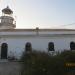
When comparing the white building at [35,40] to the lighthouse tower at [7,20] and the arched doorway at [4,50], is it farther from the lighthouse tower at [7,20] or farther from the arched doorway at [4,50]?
the lighthouse tower at [7,20]

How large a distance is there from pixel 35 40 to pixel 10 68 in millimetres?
5837

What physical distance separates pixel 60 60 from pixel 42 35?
8759mm

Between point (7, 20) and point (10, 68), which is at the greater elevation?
point (7, 20)

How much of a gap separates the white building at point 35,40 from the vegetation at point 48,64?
573 cm

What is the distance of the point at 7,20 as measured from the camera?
38.1 metres

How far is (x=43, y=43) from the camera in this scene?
33.8 metres

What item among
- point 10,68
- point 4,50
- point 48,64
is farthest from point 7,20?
point 48,64

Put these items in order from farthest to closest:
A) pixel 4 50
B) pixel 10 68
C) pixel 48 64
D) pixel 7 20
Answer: pixel 7 20 → pixel 4 50 → pixel 10 68 → pixel 48 64

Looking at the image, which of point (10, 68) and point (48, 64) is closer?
point (48, 64)

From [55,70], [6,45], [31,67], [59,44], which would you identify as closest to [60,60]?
[55,70]

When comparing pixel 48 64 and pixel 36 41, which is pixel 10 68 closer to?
pixel 48 64

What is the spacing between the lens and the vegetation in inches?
987

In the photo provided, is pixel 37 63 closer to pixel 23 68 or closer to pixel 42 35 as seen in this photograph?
pixel 23 68

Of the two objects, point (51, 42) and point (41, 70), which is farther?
point (51, 42)
